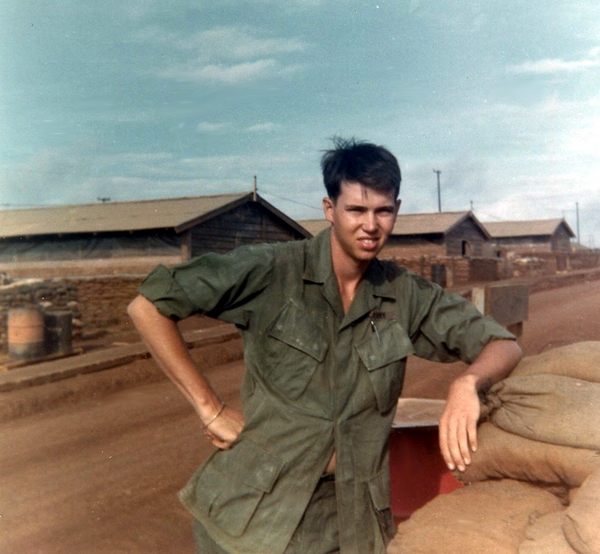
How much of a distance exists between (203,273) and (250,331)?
10.2 inches

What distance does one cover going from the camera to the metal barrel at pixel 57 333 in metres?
9.59

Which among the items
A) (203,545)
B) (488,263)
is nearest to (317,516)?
(203,545)

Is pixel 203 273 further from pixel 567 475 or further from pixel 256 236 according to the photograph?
pixel 256 236

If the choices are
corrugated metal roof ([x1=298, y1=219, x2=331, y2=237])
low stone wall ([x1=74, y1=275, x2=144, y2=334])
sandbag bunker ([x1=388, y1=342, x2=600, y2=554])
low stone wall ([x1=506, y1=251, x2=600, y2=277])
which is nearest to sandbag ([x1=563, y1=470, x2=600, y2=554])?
sandbag bunker ([x1=388, y1=342, x2=600, y2=554])

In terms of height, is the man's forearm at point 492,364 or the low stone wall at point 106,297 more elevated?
the man's forearm at point 492,364

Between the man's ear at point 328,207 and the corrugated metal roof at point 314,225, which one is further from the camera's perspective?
the corrugated metal roof at point 314,225

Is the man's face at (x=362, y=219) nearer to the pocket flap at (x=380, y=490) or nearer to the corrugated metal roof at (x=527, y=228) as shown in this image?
the pocket flap at (x=380, y=490)

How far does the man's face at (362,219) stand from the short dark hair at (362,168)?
23 millimetres

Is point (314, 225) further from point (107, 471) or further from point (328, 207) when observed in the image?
point (328, 207)

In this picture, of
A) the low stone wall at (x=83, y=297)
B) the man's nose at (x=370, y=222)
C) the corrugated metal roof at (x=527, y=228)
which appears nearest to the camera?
the man's nose at (x=370, y=222)

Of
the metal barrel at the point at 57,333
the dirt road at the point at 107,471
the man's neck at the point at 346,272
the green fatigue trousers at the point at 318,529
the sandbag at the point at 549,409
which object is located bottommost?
the dirt road at the point at 107,471

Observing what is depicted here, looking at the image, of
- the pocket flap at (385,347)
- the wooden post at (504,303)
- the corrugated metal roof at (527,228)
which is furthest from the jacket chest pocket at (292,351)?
the corrugated metal roof at (527,228)

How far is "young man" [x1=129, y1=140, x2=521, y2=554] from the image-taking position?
1.89 m

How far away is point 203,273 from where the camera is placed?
187 centimetres
